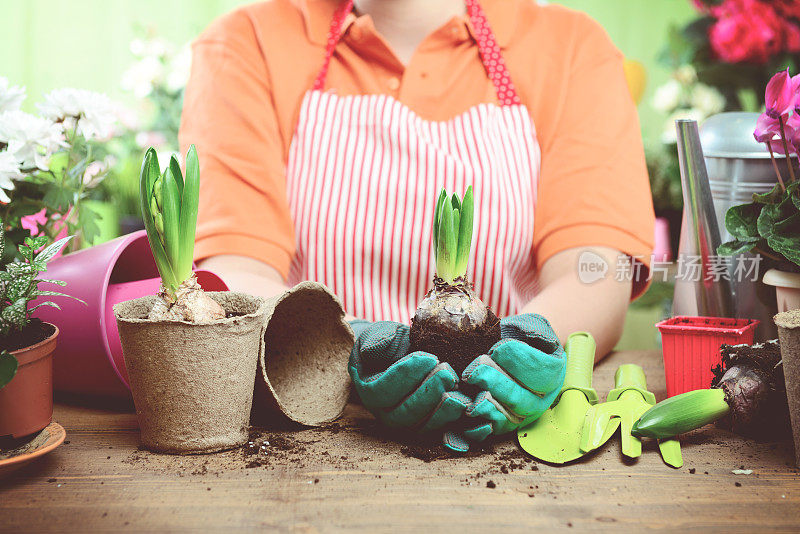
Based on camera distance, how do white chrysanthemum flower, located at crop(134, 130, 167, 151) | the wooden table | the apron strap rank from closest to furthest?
the wooden table < the apron strap < white chrysanthemum flower, located at crop(134, 130, 167, 151)

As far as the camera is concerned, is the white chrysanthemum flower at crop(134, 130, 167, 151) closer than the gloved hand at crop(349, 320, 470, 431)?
No

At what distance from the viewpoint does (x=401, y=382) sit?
2.32 ft

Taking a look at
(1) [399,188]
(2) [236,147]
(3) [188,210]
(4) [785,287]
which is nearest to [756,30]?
(1) [399,188]

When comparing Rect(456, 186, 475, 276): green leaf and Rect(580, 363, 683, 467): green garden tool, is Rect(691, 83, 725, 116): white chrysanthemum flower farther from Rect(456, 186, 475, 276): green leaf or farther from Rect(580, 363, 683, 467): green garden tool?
Rect(456, 186, 475, 276): green leaf

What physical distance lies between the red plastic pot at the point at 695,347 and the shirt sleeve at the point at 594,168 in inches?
11.4

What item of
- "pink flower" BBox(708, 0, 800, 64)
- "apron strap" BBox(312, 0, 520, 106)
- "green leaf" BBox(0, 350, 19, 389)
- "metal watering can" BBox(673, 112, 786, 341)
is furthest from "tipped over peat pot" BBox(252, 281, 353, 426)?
"pink flower" BBox(708, 0, 800, 64)

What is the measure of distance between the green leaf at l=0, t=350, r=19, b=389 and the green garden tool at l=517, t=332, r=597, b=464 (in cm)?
49

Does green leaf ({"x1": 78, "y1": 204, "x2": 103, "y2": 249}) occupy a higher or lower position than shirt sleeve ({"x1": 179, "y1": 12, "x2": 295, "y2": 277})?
lower

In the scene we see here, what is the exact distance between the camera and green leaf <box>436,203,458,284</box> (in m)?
0.73

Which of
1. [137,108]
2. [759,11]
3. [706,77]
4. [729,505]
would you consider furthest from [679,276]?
[137,108]

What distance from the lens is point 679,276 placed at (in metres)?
1.01

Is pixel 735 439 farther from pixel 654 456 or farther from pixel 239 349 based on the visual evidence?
pixel 239 349

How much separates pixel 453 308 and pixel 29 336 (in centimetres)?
42

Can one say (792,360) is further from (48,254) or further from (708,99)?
(708,99)
